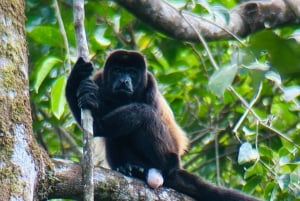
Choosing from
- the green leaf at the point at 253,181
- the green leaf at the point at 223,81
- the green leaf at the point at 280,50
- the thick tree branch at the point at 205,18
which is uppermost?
the green leaf at the point at 280,50

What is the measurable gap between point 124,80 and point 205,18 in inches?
57.1

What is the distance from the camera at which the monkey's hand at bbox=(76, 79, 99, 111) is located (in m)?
3.92

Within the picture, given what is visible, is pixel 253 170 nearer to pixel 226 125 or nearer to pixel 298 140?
pixel 226 125

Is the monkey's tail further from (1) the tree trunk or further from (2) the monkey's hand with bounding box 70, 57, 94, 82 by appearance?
(1) the tree trunk

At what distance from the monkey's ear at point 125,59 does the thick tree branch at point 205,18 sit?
963mm

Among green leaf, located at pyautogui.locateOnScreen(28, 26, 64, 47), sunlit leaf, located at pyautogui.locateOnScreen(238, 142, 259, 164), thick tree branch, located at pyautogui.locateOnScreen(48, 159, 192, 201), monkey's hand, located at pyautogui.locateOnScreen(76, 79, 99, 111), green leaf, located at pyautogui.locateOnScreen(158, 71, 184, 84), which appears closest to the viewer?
thick tree branch, located at pyautogui.locateOnScreen(48, 159, 192, 201)

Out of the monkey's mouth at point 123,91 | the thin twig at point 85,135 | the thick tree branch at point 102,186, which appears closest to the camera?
the thin twig at point 85,135

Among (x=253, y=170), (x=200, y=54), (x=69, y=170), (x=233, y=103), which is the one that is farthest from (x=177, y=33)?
(x=233, y=103)

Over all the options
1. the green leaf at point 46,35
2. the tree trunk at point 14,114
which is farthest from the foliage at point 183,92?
the tree trunk at point 14,114

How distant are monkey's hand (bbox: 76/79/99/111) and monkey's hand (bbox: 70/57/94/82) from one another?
50 mm

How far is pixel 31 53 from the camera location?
591 cm

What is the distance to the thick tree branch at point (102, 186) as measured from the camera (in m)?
3.43

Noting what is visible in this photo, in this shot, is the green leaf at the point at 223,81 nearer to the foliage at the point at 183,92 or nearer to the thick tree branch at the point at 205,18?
the thick tree branch at the point at 205,18

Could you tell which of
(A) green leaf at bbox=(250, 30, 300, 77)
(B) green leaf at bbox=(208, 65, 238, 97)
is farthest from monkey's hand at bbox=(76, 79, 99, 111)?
(A) green leaf at bbox=(250, 30, 300, 77)
